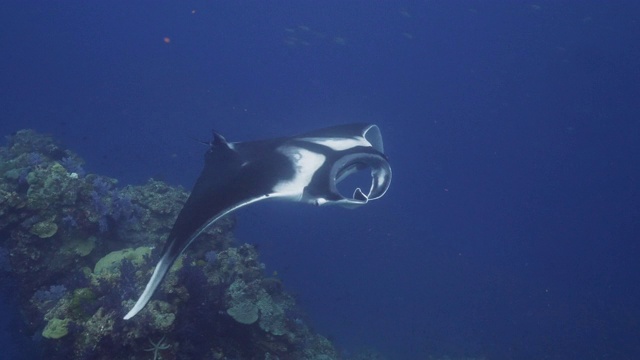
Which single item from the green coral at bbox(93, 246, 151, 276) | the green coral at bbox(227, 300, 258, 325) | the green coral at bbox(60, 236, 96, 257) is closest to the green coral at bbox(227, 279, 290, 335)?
the green coral at bbox(227, 300, 258, 325)

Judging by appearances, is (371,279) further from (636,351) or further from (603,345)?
(636,351)

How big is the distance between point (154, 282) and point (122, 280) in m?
2.98

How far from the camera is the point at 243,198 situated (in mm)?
4234

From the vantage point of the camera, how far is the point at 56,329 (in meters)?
5.45

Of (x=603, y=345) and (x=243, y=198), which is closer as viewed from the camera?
(x=243, y=198)

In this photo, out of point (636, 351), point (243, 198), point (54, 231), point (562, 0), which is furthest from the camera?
point (562, 0)

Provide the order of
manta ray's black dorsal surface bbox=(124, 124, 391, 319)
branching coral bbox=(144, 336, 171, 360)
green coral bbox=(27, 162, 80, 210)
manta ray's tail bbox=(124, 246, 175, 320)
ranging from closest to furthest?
1. manta ray's tail bbox=(124, 246, 175, 320)
2. manta ray's black dorsal surface bbox=(124, 124, 391, 319)
3. branching coral bbox=(144, 336, 171, 360)
4. green coral bbox=(27, 162, 80, 210)

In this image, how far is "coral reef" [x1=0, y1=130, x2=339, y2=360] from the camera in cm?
536

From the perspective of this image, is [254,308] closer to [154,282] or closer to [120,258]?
[120,258]

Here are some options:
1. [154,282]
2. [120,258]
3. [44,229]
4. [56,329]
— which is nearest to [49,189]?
[44,229]

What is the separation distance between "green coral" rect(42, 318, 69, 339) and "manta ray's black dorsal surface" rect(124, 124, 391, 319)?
2.61 m

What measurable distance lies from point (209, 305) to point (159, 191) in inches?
179

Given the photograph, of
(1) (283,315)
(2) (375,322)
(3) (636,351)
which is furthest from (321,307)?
(3) (636,351)

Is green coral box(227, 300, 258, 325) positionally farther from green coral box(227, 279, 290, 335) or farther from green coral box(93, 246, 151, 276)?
green coral box(93, 246, 151, 276)
